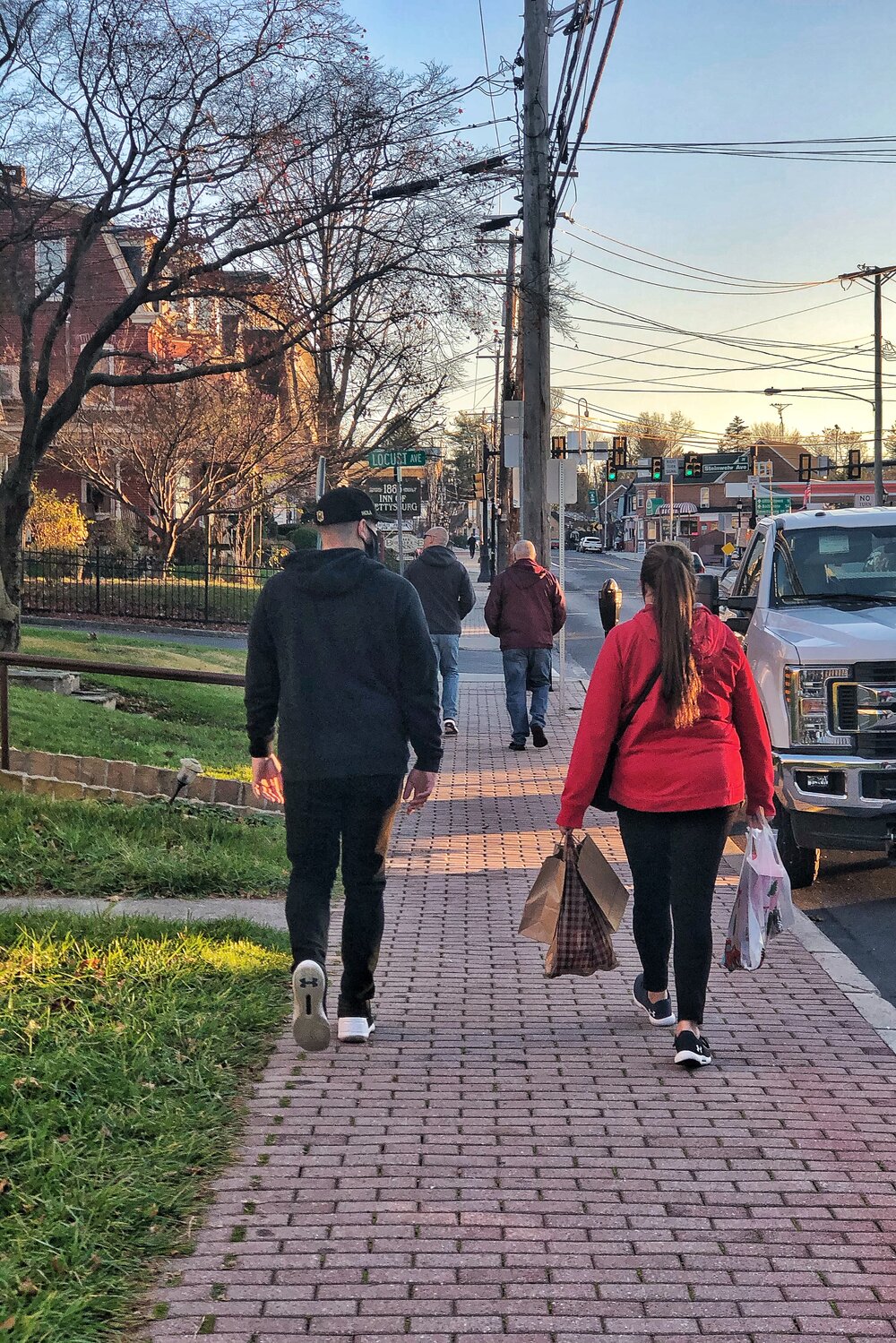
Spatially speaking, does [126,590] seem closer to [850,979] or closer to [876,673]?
[876,673]

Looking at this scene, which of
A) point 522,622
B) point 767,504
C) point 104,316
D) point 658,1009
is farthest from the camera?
point 767,504

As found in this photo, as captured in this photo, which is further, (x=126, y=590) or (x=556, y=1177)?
(x=126, y=590)

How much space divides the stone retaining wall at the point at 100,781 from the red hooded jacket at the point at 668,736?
4649 millimetres

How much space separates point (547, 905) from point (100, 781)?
4866 millimetres

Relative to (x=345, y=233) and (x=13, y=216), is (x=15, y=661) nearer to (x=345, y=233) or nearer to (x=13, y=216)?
(x=13, y=216)

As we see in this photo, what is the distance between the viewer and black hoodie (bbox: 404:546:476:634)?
43.5 feet

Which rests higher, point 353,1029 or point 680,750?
point 680,750

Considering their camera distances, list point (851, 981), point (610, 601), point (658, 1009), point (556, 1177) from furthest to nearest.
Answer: point (610, 601) → point (851, 981) → point (658, 1009) → point (556, 1177)

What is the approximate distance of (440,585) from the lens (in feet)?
43.7

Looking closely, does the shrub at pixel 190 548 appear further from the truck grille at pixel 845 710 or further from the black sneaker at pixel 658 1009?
the black sneaker at pixel 658 1009

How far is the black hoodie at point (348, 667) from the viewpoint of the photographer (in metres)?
4.91

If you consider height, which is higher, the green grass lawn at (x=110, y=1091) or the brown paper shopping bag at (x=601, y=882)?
the brown paper shopping bag at (x=601, y=882)

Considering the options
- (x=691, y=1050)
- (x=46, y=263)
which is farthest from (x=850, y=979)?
(x=46, y=263)

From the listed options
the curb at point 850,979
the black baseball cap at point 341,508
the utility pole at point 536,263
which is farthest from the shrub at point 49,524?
the black baseball cap at point 341,508
